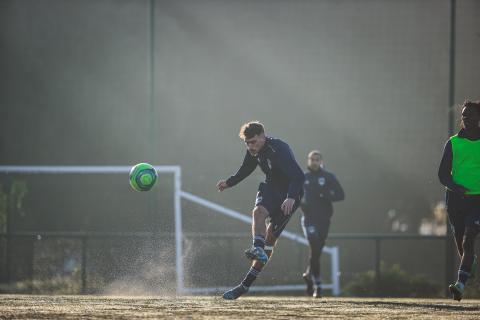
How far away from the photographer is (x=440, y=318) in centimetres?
870

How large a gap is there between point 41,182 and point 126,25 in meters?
4.90

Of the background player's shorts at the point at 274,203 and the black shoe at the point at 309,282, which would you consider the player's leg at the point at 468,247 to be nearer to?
the background player's shorts at the point at 274,203

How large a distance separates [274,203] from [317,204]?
11.3ft

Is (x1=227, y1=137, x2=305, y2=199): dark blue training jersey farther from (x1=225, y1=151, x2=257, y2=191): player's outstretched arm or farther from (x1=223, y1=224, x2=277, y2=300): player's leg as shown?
(x1=223, y1=224, x2=277, y2=300): player's leg

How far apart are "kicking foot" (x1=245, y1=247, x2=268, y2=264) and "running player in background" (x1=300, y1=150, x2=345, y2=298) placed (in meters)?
3.73

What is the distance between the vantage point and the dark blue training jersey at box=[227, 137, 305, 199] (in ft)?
33.9

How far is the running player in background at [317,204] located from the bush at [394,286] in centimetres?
237

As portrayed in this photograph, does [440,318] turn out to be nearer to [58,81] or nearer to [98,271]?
[98,271]

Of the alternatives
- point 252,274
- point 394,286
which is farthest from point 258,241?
point 394,286

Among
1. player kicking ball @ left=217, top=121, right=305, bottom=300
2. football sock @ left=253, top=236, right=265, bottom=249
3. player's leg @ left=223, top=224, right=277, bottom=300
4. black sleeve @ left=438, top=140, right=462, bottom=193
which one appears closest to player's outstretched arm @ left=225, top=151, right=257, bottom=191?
player kicking ball @ left=217, top=121, right=305, bottom=300

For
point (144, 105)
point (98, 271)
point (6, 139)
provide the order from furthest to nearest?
point (144, 105) < point (6, 139) < point (98, 271)

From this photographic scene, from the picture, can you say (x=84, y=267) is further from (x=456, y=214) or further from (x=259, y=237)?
(x=456, y=214)

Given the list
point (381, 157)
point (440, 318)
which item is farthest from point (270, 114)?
point (440, 318)

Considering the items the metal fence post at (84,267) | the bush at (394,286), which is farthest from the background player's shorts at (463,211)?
the metal fence post at (84,267)
